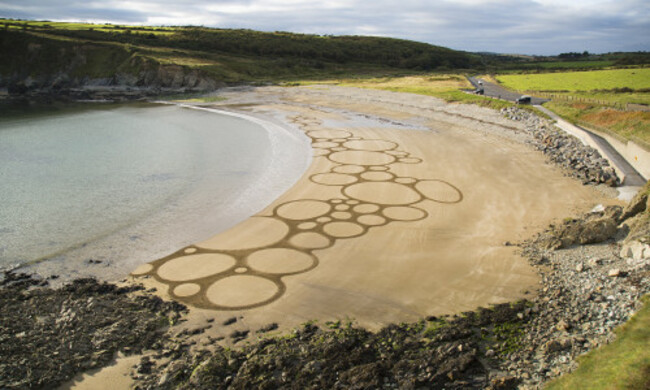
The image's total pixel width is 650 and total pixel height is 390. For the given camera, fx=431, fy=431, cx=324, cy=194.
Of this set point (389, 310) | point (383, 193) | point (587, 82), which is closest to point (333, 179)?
point (383, 193)

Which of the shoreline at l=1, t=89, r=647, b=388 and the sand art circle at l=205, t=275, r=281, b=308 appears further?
the sand art circle at l=205, t=275, r=281, b=308

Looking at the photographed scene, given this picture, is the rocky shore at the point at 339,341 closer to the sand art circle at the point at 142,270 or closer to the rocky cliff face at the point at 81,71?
the sand art circle at the point at 142,270

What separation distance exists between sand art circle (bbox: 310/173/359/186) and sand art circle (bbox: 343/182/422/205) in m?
0.85

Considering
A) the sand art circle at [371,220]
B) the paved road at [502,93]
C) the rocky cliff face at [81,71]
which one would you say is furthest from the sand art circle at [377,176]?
the rocky cliff face at [81,71]

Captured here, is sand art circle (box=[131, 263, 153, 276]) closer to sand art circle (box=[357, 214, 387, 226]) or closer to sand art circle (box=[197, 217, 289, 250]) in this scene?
sand art circle (box=[197, 217, 289, 250])

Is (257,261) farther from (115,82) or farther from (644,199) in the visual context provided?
(115,82)

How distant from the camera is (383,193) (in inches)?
856

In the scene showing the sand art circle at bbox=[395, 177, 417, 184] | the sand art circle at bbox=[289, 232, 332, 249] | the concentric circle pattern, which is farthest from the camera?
the sand art circle at bbox=[395, 177, 417, 184]

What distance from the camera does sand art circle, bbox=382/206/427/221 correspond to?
728 inches

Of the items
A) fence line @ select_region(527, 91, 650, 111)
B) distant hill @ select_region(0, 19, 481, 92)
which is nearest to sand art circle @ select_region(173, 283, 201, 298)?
fence line @ select_region(527, 91, 650, 111)

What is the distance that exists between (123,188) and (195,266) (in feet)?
40.1

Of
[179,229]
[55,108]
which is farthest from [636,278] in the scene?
[55,108]

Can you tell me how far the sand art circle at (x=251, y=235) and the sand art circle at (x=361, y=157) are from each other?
34.0ft

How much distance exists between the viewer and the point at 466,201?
20.4 m
